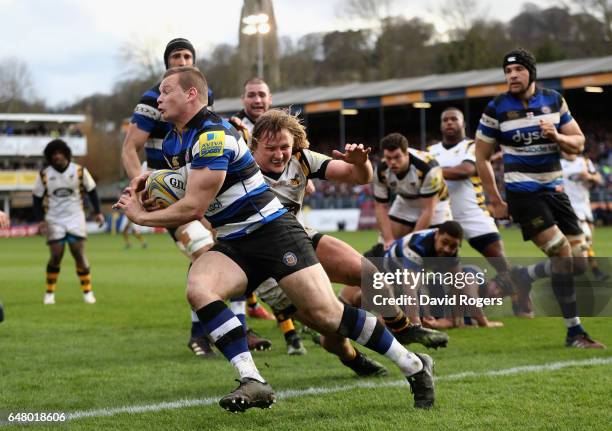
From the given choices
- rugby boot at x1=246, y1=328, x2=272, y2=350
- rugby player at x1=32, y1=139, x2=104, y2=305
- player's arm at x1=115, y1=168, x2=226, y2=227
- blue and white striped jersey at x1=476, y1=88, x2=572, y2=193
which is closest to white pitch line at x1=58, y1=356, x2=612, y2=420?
player's arm at x1=115, y1=168, x2=226, y2=227

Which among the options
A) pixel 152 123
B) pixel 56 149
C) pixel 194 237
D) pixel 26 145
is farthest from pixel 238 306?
pixel 26 145

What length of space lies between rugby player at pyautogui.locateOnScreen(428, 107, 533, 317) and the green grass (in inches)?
36.3

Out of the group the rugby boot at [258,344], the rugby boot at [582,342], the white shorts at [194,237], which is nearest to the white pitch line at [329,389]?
→ the rugby boot at [582,342]

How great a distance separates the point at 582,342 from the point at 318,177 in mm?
2904

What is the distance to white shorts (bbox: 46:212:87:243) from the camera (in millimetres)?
13172

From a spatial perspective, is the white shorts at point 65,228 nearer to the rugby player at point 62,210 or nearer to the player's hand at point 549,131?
the rugby player at point 62,210

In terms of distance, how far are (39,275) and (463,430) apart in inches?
621

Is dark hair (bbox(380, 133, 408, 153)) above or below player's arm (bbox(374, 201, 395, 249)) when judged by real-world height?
above

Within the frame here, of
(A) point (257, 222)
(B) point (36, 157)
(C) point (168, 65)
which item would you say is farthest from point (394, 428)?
(B) point (36, 157)

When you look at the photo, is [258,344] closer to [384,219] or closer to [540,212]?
[384,219]

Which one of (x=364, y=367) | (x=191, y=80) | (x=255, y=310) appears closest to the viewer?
(x=191, y=80)

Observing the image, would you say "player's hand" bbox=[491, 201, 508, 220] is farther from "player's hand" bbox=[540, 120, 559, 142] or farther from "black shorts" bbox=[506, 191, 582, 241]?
"player's hand" bbox=[540, 120, 559, 142]

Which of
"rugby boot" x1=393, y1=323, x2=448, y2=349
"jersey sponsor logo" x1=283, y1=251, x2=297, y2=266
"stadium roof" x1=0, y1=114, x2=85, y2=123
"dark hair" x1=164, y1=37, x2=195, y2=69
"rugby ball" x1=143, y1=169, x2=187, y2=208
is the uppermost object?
"dark hair" x1=164, y1=37, x2=195, y2=69

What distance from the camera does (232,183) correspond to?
210 inches
